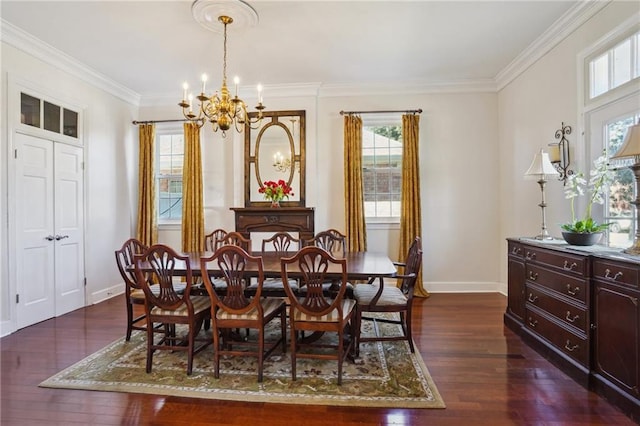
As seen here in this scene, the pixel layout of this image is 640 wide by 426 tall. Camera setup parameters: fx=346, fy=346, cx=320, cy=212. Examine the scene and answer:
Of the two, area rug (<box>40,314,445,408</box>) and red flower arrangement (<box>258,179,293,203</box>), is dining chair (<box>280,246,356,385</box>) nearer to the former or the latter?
area rug (<box>40,314,445,408</box>)

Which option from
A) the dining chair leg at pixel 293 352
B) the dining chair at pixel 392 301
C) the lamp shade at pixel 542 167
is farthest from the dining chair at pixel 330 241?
the lamp shade at pixel 542 167

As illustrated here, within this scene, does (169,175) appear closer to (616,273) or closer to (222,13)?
(222,13)

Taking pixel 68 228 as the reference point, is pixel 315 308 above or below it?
below

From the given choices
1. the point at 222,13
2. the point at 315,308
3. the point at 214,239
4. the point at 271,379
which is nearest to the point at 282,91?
the point at 222,13

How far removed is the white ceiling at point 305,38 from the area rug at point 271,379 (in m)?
3.00

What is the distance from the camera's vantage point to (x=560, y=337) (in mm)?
2625

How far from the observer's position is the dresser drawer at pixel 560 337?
2.39 meters

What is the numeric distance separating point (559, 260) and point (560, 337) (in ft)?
1.92

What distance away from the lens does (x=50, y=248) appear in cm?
393

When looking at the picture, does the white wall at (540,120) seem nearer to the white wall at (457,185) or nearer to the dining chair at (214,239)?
the white wall at (457,185)

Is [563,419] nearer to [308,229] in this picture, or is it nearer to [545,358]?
[545,358]

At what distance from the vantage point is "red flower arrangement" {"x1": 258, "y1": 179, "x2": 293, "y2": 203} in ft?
16.1

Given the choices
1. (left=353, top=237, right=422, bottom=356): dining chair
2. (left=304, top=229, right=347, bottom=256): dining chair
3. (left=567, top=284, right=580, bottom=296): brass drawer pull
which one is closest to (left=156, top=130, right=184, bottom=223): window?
(left=304, top=229, right=347, bottom=256): dining chair

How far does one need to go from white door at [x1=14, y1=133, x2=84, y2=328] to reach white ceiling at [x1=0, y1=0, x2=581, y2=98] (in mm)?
1231
